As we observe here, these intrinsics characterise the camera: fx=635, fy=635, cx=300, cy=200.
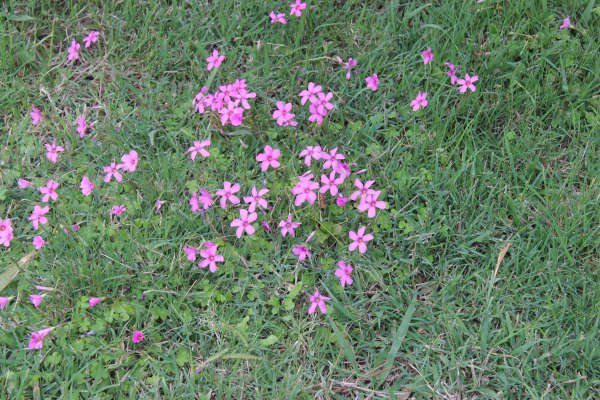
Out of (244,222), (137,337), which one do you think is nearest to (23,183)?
(137,337)

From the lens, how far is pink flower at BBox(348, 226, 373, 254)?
8.86ft

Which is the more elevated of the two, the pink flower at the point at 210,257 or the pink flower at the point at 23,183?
the pink flower at the point at 23,183

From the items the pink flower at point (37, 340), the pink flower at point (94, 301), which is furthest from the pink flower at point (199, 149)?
the pink flower at point (37, 340)

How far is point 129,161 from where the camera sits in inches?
118

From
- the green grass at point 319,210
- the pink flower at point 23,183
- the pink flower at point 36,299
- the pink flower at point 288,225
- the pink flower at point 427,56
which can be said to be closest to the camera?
the green grass at point 319,210

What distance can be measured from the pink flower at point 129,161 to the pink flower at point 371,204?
1.08 meters

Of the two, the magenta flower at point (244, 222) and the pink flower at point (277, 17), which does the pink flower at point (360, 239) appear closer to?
the magenta flower at point (244, 222)

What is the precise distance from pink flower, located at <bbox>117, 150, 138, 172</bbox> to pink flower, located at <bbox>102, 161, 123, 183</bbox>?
30 mm

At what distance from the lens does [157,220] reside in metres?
2.89

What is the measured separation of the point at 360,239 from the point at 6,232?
1.58m

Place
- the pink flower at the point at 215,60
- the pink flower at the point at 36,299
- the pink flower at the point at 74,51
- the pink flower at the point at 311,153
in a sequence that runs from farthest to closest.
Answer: the pink flower at the point at 74,51 → the pink flower at the point at 215,60 → the pink flower at the point at 311,153 → the pink flower at the point at 36,299

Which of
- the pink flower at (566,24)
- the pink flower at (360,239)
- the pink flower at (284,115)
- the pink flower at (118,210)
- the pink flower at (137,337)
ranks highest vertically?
the pink flower at (566,24)

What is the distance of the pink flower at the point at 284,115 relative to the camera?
10.1ft

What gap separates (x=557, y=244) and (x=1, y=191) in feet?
8.45
